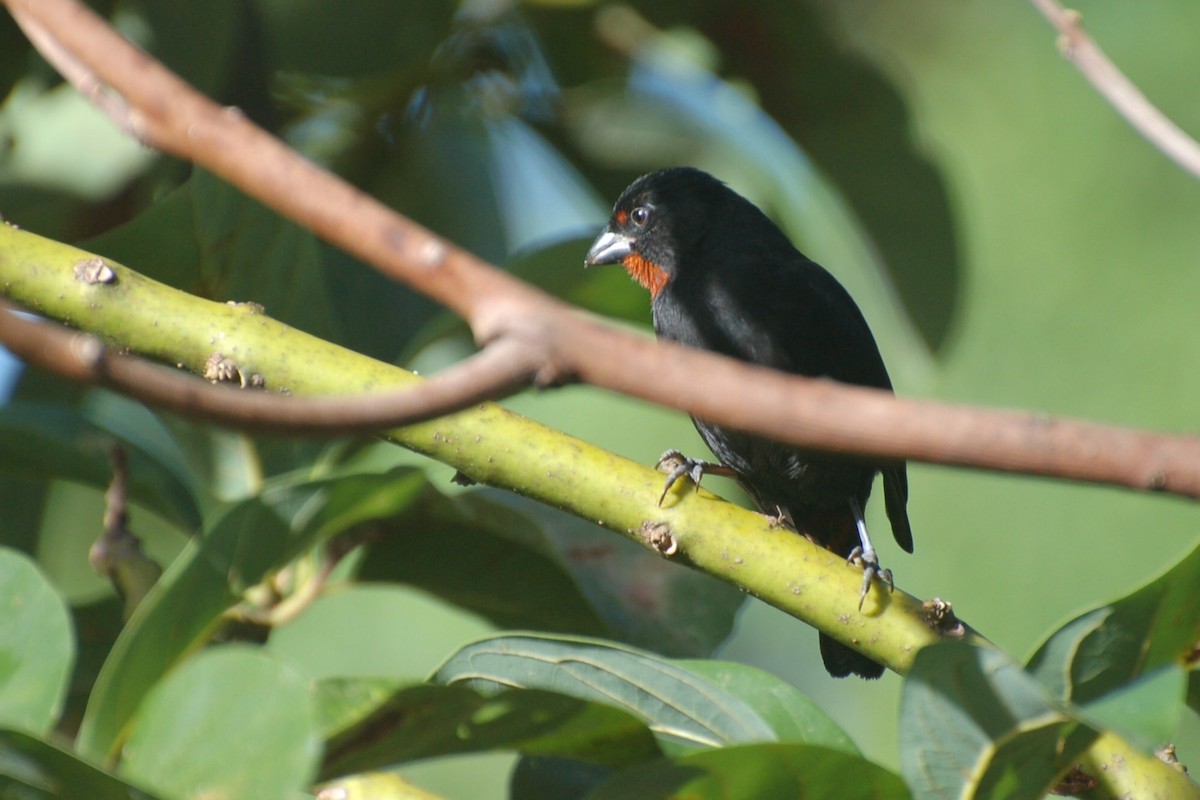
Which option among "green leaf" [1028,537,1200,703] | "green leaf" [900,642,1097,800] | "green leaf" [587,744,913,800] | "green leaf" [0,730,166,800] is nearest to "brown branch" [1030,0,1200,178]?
"green leaf" [1028,537,1200,703]

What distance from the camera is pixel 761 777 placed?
1.31 metres

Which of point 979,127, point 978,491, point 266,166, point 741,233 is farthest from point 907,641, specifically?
point 741,233

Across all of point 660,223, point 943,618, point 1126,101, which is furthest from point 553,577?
point 660,223

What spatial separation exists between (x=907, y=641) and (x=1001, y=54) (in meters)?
1.85

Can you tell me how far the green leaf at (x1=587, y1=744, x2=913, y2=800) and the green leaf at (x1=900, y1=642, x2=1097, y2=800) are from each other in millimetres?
43

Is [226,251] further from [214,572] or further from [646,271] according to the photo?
[646,271]

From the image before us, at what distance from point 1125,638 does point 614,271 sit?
119 cm

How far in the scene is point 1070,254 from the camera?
299cm

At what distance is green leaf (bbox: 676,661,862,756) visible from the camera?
1472 millimetres

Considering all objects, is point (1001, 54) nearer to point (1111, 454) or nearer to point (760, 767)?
point (760, 767)

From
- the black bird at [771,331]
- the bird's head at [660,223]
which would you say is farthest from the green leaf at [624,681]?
the bird's head at [660,223]

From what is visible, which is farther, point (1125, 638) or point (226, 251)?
point (226, 251)

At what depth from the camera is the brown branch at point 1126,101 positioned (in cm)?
162

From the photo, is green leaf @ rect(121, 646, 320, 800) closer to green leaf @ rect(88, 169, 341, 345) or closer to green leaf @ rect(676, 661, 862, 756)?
green leaf @ rect(676, 661, 862, 756)
